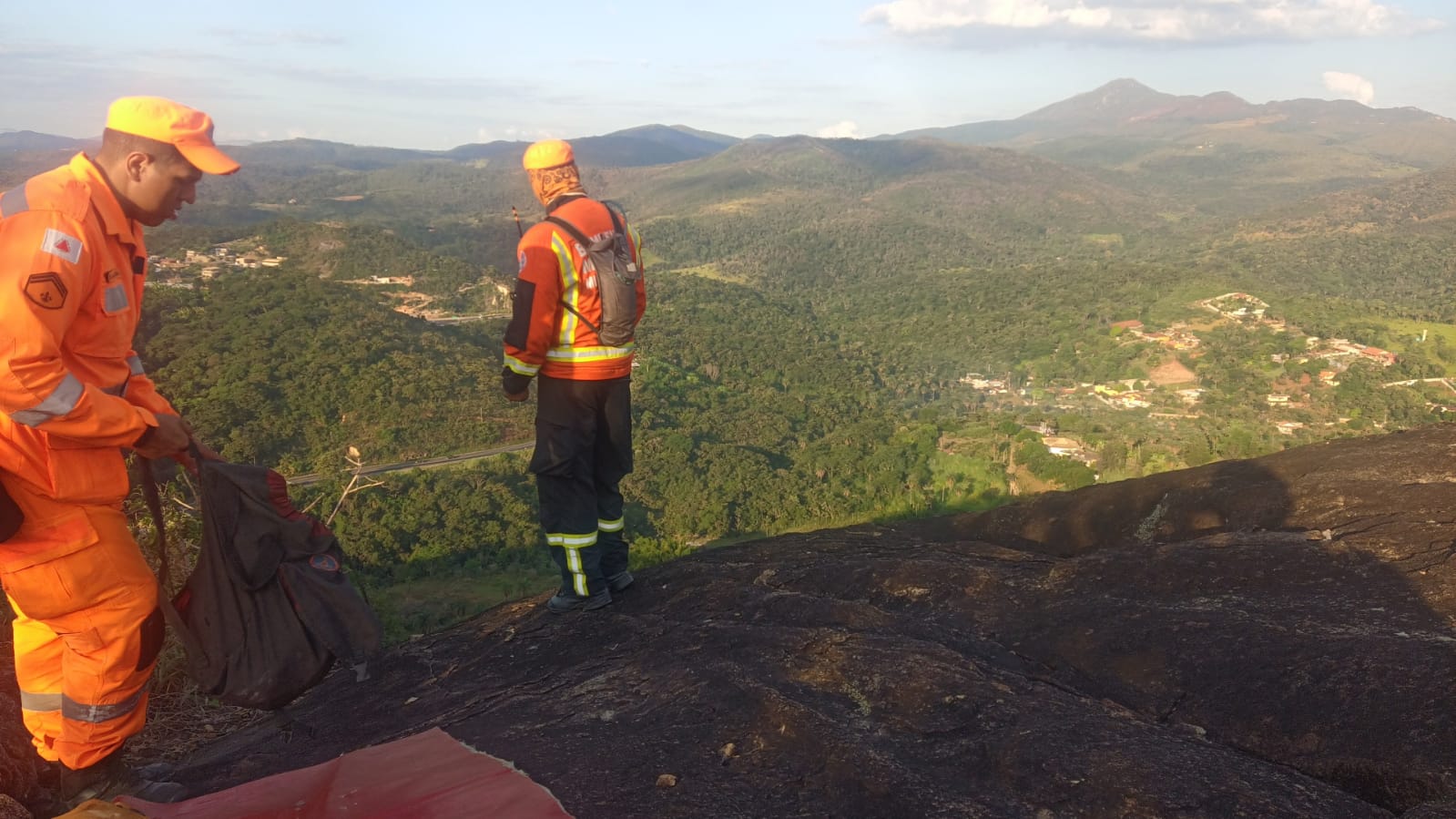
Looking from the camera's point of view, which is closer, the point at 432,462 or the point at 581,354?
the point at 581,354

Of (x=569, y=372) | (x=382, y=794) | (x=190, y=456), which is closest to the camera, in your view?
(x=382, y=794)

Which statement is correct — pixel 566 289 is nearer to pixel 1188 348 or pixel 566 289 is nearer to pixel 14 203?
pixel 14 203

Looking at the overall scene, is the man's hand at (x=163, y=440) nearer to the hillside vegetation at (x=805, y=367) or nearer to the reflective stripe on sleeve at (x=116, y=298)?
the reflective stripe on sleeve at (x=116, y=298)

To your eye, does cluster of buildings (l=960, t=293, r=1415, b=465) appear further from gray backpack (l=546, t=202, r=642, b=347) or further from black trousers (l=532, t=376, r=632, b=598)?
gray backpack (l=546, t=202, r=642, b=347)

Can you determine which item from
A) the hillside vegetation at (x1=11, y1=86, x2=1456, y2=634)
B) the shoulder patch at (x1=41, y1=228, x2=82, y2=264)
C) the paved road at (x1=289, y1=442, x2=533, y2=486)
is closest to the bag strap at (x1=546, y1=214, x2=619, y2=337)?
the shoulder patch at (x1=41, y1=228, x2=82, y2=264)

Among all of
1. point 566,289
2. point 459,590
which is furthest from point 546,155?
point 459,590

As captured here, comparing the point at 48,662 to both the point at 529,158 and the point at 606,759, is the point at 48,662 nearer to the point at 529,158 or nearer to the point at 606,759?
the point at 606,759
